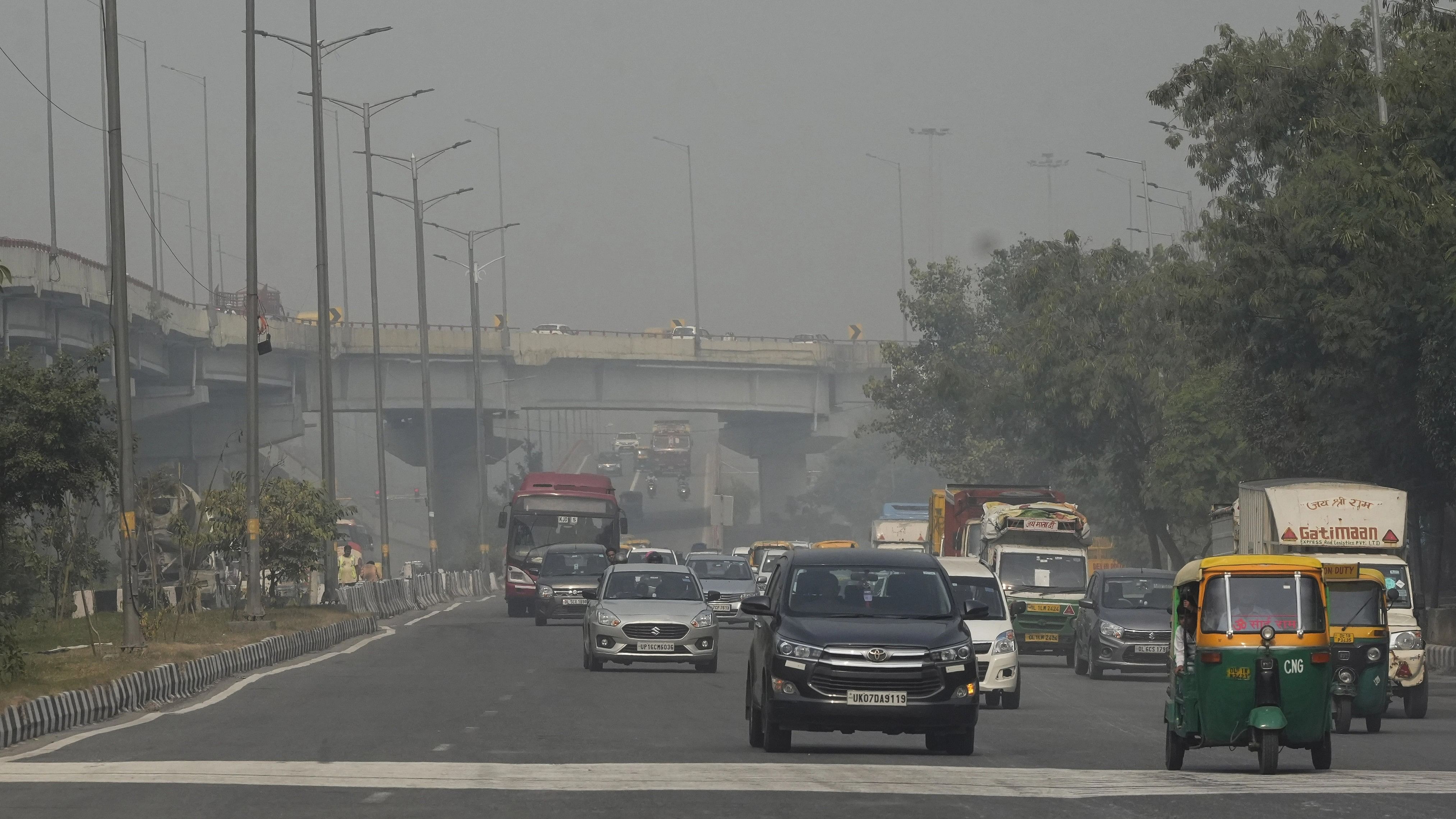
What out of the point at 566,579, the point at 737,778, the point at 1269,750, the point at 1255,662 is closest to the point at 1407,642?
the point at 1269,750

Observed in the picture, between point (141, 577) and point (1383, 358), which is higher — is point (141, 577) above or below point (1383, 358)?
below

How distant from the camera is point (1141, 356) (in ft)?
177

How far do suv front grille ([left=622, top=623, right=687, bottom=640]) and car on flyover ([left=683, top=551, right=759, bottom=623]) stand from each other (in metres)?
13.0

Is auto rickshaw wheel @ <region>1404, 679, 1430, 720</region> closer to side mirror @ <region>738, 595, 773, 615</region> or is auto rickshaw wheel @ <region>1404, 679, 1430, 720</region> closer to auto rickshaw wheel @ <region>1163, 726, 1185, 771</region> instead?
auto rickshaw wheel @ <region>1163, 726, 1185, 771</region>

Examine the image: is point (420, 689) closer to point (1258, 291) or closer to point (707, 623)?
point (707, 623)

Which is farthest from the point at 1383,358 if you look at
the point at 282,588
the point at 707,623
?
the point at 282,588

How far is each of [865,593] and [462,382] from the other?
7817cm

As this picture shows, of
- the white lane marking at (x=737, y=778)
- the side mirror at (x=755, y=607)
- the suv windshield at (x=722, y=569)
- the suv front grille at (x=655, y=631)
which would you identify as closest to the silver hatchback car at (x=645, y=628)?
the suv front grille at (x=655, y=631)

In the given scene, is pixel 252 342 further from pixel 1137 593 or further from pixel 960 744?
pixel 960 744

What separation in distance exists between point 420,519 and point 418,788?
5222 inches

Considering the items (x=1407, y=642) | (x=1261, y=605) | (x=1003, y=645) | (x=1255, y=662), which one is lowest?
(x=1407, y=642)

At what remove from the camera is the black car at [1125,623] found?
2800 cm

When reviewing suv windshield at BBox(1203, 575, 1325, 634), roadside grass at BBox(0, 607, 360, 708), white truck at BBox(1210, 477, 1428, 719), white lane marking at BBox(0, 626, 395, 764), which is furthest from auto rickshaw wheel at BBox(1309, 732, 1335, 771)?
roadside grass at BBox(0, 607, 360, 708)

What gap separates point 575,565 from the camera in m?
41.2
